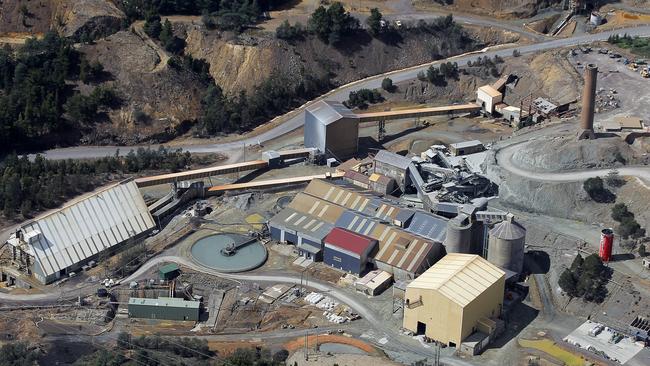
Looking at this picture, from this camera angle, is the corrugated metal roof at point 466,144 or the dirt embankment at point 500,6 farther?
the dirt embankment at point 500,6

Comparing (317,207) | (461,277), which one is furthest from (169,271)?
(461,277)

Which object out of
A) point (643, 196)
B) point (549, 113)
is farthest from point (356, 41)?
point (643, 196)

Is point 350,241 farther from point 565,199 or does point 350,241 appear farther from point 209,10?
point 209,10

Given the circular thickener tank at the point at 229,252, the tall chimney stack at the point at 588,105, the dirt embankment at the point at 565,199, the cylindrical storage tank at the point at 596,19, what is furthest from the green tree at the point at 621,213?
the cylindrical storage tank at the point at 596,19

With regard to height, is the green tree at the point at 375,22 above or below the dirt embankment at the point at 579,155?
above

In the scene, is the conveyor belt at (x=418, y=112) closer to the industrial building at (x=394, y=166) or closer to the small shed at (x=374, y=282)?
the industrial building at (x=394, y=166)

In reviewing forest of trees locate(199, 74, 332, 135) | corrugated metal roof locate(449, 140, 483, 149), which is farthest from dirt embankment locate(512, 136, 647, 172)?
forest of trees locate(199, 74, 332, 135)

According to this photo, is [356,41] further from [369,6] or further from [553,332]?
[553,332]
